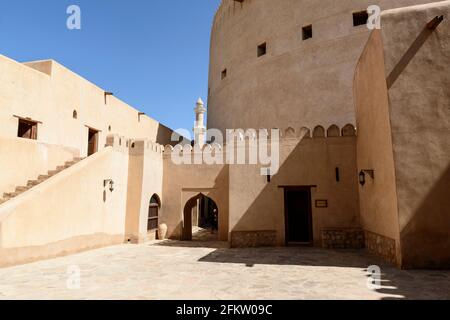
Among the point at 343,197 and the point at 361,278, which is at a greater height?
the point at 343,197

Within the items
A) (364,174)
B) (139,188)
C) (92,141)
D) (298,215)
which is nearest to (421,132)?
(364,174)

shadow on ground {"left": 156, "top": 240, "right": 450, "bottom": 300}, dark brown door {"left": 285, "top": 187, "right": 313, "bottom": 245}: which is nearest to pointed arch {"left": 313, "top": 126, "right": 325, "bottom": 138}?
dark brown door {"left": 285, "top": 187, "right": 313, "bottom": 245}

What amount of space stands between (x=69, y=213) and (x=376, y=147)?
847cm

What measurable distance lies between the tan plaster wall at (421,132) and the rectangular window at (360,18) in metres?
8.55

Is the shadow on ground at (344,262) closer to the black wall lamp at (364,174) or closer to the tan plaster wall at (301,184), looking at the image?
the tan plaster wall at (301,184)

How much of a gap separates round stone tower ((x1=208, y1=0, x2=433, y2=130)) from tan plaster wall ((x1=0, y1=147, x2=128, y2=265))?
858 cm

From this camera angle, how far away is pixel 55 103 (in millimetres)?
11812

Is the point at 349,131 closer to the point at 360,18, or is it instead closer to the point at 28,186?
the point at 360,18

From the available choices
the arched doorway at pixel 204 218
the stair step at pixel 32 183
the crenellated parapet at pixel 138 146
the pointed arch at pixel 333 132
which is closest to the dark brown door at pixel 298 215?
the pointed arch at pixel 333 132

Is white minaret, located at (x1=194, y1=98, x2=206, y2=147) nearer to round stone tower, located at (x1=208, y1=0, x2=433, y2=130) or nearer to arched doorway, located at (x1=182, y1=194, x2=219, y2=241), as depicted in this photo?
round stone tower, located at (x1=208, y1=0, x2=433, y2=130)
